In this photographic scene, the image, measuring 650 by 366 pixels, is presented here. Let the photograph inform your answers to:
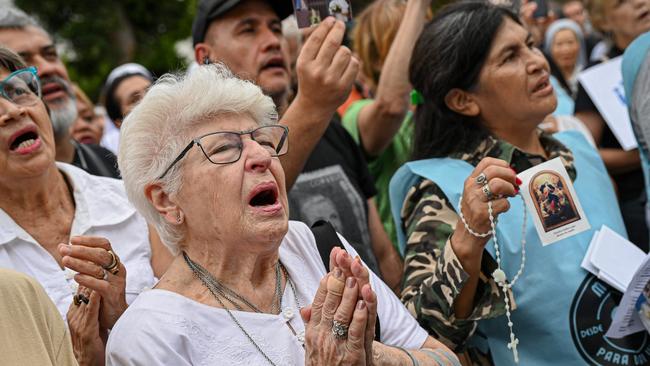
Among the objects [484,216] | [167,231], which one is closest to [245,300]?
[167,231]

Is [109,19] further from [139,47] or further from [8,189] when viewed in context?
[8,189]

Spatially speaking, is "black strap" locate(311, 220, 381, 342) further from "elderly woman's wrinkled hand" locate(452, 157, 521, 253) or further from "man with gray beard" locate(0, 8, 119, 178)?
"man with gray beard" locate(0, 8, 119, 178)

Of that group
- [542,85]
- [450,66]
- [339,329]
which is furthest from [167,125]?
[542,85]

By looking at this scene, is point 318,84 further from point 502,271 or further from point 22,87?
point 22,87

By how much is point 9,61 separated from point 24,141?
12.3 inches

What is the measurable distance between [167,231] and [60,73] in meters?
2.17

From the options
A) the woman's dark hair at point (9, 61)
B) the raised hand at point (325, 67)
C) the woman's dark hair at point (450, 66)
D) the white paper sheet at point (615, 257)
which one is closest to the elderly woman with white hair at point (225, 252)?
the raised hand at point (325, 67)

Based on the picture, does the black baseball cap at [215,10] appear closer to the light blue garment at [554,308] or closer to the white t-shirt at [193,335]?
the light blue garment at [554,308]

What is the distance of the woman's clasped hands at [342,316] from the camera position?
2.21 metres

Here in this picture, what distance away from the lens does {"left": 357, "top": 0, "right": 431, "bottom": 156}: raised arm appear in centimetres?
400

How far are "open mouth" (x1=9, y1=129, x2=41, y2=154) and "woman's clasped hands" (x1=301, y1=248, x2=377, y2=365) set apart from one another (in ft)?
4.42

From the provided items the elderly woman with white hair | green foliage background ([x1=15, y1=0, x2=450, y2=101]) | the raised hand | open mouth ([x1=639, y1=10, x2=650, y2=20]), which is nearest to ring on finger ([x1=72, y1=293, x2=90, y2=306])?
the elderly woman with white hair

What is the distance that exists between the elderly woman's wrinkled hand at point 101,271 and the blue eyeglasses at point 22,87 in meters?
0.73

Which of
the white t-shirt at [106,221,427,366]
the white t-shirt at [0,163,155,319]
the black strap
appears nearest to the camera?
the white t-shirt at [106,221,427,366]
